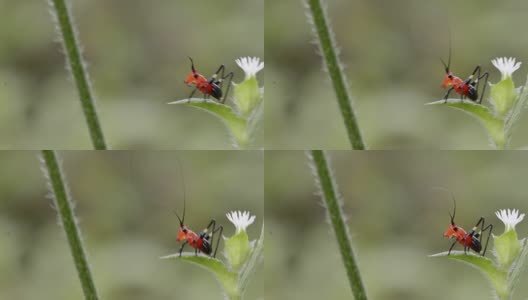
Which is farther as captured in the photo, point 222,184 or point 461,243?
point 222,184

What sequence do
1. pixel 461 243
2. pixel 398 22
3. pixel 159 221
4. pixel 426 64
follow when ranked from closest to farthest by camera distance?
pixel 461 243, pixel 159 221, pixel 426 64, pixel 398 22

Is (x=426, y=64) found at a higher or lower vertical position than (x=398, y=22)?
lower

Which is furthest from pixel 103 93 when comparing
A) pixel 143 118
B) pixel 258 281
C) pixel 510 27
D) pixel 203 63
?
pixel 510 27

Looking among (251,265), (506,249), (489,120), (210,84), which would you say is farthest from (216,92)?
(506,249)

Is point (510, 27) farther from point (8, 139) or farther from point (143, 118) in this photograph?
point (8, 139)

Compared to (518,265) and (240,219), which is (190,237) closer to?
(240,219)

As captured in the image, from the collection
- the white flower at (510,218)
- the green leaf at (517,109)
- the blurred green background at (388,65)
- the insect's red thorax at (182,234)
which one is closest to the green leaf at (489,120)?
the green leaf at (517,109)
